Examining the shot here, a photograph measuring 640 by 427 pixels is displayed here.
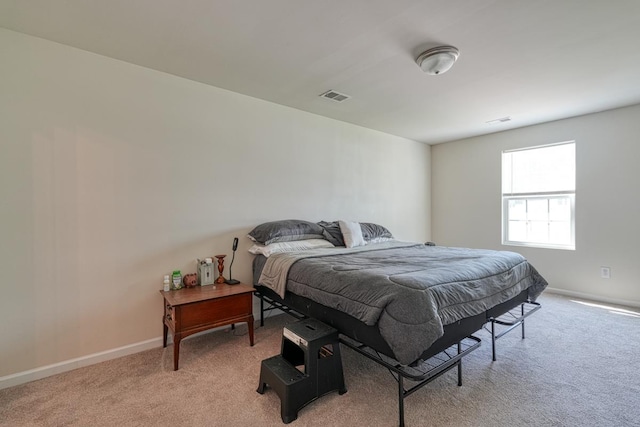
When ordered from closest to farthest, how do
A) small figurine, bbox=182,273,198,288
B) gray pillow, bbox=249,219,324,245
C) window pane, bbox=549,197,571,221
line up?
small figurine, bbox=182,273,198,288 < gray pillow, bbox=249,219,324,245 < window pane, bbox=549,197,571,221

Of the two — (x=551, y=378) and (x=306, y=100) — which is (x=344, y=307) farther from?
(x=306, y=100)

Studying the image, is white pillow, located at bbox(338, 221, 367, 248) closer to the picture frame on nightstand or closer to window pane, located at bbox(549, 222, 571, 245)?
the picture frame on nightstand

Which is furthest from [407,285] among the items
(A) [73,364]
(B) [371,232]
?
(A) [73,364]

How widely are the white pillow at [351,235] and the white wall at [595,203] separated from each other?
268 cm

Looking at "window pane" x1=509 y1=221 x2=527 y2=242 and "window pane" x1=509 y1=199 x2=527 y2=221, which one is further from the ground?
"window pane" x1=509 y1=199 x2=527 y2=221

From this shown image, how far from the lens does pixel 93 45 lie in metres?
2.22

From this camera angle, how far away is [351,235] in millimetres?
3334

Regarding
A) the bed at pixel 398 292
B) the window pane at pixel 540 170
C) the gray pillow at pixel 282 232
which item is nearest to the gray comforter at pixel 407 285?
the bed at pixel 398 292

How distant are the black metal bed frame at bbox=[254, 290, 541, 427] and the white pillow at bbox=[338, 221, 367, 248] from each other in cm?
103

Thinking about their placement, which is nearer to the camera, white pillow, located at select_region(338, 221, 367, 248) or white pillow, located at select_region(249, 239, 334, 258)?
white pillow, located at select_region(249, 239, 334, 258)

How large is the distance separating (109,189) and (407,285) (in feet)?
7.97

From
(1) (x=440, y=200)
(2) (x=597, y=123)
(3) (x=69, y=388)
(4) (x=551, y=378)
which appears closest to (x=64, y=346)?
(3) (x=69, y=388)

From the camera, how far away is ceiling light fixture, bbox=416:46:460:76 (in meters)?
2.22

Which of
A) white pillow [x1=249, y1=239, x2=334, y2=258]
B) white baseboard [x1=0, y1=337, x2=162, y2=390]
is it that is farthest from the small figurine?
white pillow [x1=249, y1=239, x2=334, y2=258]
